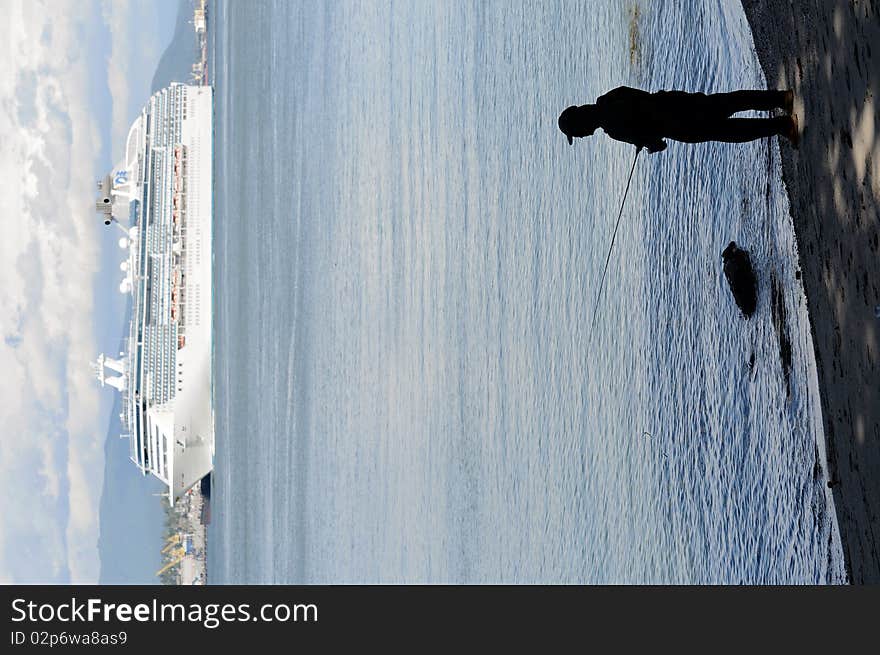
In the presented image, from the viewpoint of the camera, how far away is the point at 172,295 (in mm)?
32938

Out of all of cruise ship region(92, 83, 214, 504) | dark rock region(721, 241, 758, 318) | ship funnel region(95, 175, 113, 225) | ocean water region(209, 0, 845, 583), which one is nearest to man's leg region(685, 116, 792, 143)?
ocean water region(209, 0, 845, 583)

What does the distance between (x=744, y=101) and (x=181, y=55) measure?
16606cm

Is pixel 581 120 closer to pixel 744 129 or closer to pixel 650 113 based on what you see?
pixel 650 113

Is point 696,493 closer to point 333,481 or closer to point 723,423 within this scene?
point 723,423

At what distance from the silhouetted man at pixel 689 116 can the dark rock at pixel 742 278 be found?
1172 millimetres

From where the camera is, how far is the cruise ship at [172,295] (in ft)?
109

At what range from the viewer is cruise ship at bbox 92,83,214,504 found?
3334cm

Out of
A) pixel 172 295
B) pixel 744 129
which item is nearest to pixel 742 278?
pixel 744 129

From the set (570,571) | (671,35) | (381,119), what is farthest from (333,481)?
(671,35)

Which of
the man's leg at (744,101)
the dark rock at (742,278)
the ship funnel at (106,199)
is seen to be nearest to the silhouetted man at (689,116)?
the man's leg at (744,101)

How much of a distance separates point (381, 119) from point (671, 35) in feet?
41.7

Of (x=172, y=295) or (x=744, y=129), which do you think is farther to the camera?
(x=172, y=295)

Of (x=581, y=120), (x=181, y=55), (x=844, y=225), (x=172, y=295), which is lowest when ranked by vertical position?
(x=844, y=225)

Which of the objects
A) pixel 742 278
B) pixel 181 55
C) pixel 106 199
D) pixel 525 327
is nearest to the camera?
pixel 742 278
